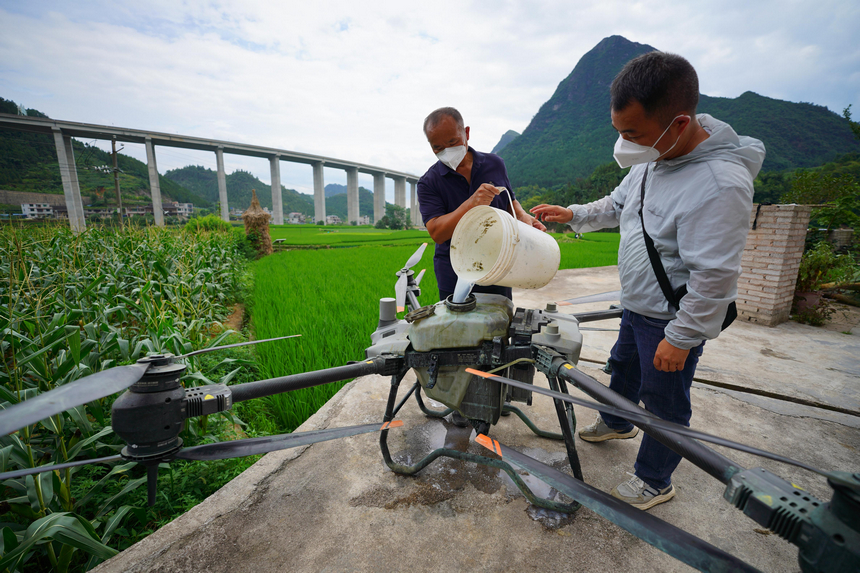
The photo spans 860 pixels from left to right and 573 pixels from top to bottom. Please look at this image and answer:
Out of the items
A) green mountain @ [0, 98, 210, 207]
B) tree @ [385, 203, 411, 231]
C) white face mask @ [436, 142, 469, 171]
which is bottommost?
white face mask @ [436, 142, 469, 171]

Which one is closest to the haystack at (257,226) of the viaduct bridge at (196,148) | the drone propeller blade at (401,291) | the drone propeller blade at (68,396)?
the viaduct bridge at (196,148)

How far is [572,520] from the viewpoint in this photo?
1459mm

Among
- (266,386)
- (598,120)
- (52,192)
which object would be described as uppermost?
(598,120)

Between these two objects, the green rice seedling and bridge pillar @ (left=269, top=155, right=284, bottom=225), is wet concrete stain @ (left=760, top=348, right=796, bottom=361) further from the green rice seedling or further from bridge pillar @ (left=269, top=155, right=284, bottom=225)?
bridge pillar @ (left=269, top=155, right=284, bottom=225)

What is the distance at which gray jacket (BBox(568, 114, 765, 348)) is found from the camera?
1.11 meters

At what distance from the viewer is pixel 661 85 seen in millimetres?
1150

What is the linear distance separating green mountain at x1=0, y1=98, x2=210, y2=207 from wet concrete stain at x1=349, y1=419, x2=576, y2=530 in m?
17.7

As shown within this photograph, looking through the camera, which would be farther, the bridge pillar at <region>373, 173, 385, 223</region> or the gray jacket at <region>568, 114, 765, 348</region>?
the bridge pillar at <region>373, 173, 385, 223</region>

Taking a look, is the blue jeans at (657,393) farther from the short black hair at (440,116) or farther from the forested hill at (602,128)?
the forested hill at (602,128)

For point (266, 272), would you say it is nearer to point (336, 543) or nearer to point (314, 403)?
point (314, 403)

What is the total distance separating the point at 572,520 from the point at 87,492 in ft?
7.45

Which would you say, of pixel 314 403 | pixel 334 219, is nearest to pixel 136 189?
pixel 334 219

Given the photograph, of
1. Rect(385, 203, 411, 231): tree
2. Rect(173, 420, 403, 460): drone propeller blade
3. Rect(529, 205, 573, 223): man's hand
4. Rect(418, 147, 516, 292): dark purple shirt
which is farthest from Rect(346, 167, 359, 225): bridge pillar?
Rect(173, 420, 403, 460): drone propeller blade

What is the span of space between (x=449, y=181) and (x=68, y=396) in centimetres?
177
